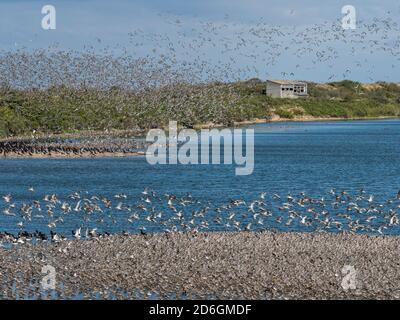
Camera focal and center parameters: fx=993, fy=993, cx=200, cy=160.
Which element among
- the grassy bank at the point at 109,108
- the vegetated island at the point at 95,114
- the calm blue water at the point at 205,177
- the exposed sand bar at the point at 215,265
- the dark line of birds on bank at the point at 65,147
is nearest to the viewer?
the exposed sand bar at the point at 215,265

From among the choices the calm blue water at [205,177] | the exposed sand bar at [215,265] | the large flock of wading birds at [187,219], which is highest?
the exposed sand bar at [215,265]

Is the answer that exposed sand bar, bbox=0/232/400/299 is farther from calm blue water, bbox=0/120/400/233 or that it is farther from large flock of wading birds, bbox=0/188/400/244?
calm blue water, bbox=0/120/400/233

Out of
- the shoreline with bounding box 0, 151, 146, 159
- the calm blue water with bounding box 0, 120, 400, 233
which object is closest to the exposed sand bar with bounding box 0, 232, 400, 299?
the calm blue water with bounding box 0, 120, 400, 233

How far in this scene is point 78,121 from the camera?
92.8 m

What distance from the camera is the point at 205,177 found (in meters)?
54.3

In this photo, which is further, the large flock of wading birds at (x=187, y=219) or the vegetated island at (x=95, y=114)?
the vegetated island at (x=95, y=114)

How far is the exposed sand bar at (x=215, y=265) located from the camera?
20328 millimetres

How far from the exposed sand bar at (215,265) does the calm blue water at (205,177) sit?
646 centimetres

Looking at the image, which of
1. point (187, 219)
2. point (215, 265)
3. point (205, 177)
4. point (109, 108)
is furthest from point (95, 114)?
point (215, 265)

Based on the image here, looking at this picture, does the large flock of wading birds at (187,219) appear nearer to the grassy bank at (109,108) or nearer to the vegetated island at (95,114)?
the vegetated island at (95,114)

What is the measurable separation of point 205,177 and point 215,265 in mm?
32000

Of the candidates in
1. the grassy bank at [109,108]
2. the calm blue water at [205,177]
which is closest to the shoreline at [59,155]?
the calm blue water at [205,177]

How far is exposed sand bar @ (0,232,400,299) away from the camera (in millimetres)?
20328
